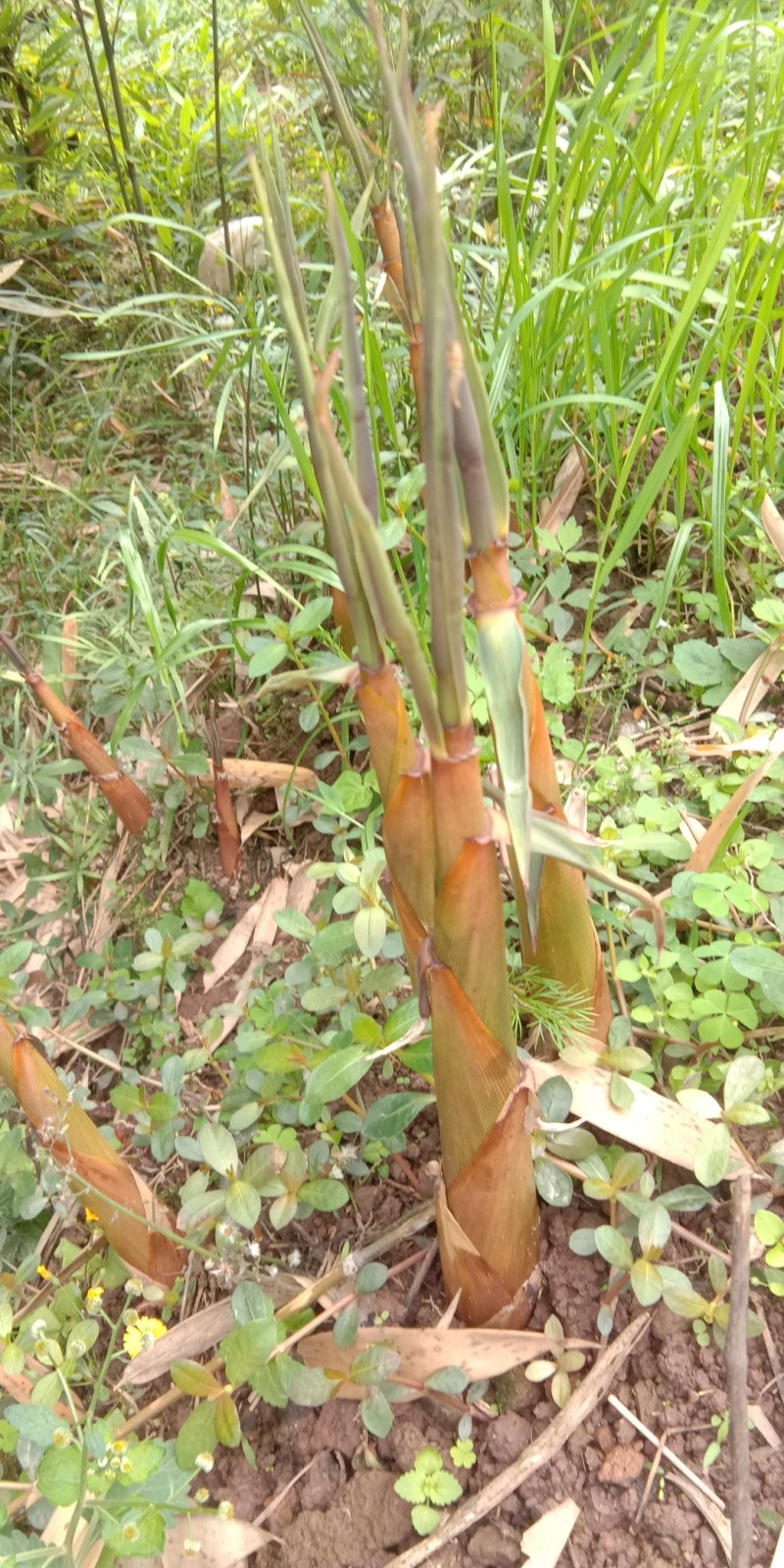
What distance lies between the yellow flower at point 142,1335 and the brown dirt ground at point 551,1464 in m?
0.12

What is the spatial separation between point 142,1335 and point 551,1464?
0.39 meters

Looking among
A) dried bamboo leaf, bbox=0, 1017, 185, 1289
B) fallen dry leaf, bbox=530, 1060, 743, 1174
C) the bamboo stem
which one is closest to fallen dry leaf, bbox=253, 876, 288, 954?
dried bamboo leaf, bbox=0, 1017, 185, 1289

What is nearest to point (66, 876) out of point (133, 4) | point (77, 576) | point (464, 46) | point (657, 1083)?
point (77, 576)

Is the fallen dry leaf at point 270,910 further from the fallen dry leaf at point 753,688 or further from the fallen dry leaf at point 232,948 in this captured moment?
the fallen dry leaf at point 753,688

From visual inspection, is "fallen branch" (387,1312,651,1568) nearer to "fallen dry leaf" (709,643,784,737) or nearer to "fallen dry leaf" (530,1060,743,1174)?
"fallen dry leaf" (530,1060,743,1174)

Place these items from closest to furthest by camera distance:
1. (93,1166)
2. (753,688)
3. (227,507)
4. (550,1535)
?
(550,1535) → (93,1166) → (753,688) → (227,507)

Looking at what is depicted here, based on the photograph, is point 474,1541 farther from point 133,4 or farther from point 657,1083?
point 133,4

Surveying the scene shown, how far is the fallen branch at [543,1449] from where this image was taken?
31.5 inches

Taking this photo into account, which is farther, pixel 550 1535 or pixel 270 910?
pixel 270 910

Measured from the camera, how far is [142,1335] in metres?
0.87

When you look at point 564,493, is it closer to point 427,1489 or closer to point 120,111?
point 120,111

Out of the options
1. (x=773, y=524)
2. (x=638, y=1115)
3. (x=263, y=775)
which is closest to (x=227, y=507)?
(x=263, y=775)

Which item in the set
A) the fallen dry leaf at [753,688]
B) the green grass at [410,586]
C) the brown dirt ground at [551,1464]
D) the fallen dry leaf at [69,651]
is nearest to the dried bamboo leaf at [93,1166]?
the green grass at [410,586]

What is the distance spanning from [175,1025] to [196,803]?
34 cm
